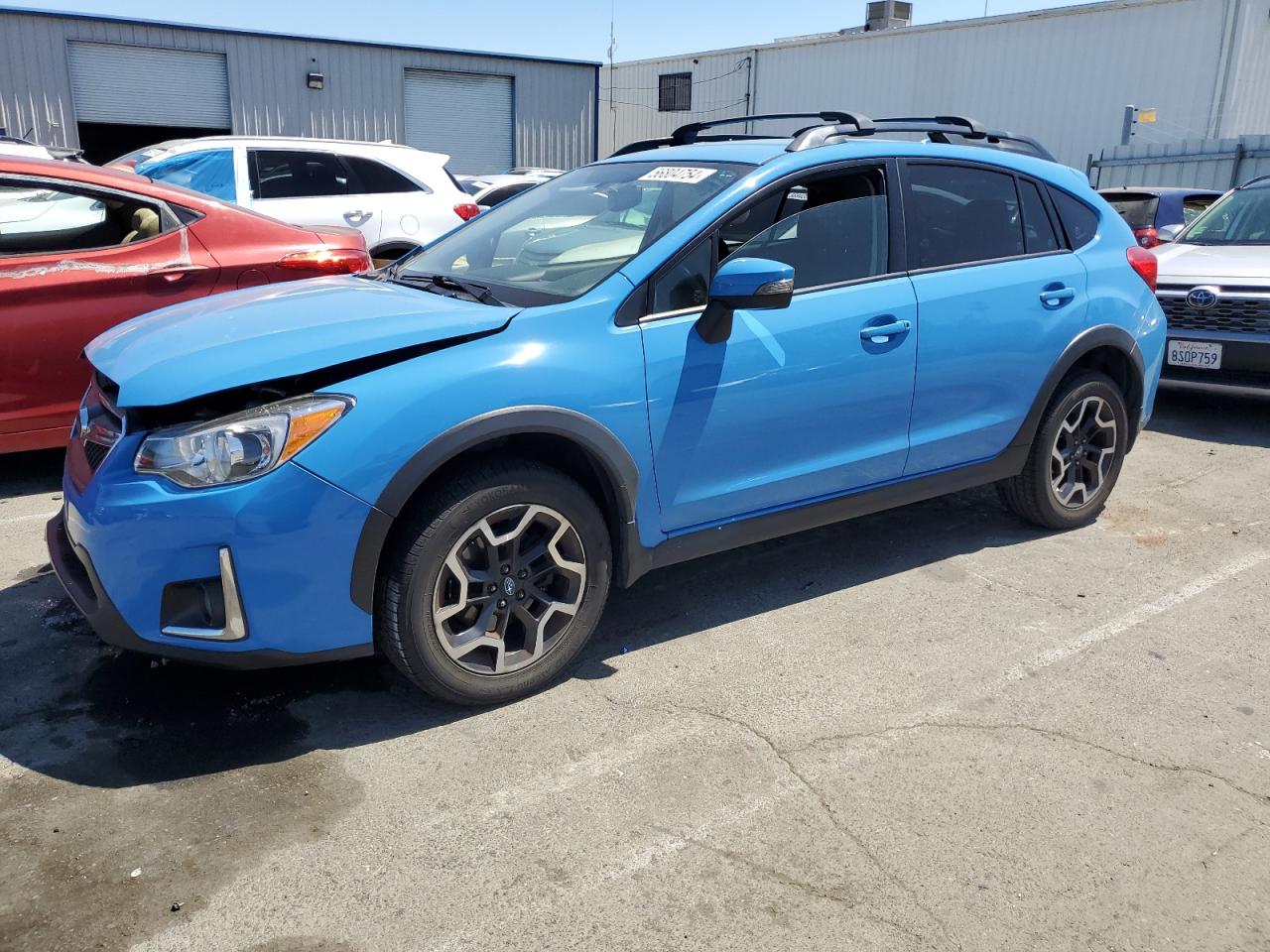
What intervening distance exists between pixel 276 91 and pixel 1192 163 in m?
17.4

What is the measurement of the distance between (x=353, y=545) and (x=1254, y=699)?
2.91m

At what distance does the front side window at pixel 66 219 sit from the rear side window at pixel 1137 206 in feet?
29.8

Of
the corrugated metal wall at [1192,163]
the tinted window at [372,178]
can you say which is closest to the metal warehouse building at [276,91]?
the corrugated metal wall at [1192,163]

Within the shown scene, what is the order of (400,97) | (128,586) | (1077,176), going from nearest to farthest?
(128,586) < (1077,176) < (400,97)

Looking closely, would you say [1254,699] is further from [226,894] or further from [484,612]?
[226,894]

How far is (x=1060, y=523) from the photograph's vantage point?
4.98 m

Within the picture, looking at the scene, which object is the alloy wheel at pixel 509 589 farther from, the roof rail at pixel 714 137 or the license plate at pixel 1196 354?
the license plate at pixel 1196 354

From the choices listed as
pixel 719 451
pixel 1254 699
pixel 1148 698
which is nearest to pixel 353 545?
pixel 719 451

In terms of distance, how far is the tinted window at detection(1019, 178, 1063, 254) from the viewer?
458cm

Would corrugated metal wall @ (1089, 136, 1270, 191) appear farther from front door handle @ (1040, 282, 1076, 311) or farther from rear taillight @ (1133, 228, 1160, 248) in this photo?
front door handle @ (1040, 282, 1076, 311)

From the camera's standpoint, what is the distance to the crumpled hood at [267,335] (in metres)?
2.95

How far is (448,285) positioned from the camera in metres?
3.76

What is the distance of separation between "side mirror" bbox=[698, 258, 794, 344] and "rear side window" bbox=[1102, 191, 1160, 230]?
339 inches

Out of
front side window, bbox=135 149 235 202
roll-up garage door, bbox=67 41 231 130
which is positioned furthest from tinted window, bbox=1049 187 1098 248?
roll-up garage door, bbox=67 41 231 130
